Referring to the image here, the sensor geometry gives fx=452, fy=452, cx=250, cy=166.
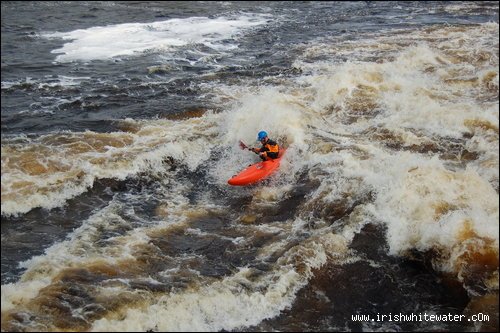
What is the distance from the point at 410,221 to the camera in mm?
7188

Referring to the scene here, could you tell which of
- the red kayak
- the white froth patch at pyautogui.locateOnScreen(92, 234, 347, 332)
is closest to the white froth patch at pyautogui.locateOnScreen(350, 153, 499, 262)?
the white froth patch at pyautogui.locateOnScreen(92, 234, 347, 332)

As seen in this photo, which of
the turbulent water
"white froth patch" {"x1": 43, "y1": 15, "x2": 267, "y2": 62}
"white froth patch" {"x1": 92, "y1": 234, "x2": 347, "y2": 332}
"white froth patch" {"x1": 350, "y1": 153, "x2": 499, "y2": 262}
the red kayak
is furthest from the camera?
"white froth patch" {"x1": 43, "y1": 15, "x2": 267, "y2": 62}

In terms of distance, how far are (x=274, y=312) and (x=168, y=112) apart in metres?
7.35

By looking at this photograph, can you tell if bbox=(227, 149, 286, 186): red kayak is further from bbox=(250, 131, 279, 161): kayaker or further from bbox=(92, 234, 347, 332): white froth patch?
bbox=(92, 234, 347, 332): white froth patch

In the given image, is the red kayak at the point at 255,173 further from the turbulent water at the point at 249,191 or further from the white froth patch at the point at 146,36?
the white froth patch at the point at 146,36

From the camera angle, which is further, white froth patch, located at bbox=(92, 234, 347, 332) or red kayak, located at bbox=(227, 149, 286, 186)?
red kayak, located at bbox=(227, 149, 286, 186)

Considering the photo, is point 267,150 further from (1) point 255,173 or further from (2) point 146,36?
(2) point 146,36

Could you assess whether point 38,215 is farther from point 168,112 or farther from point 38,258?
point 168,112

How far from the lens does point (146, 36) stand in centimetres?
1923

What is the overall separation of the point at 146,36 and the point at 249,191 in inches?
507

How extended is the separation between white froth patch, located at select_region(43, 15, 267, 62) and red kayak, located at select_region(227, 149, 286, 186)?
9581 millimetres

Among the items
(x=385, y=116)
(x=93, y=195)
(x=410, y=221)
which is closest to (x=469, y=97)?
(x=385, y=116)

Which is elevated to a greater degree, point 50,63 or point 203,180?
point 50,63

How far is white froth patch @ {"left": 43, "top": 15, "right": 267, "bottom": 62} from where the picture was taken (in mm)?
16719
